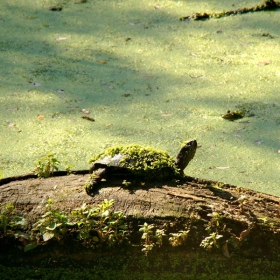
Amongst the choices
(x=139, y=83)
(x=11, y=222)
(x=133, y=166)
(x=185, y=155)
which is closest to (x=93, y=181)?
(x=133, y=166)

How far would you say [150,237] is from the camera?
1.84m

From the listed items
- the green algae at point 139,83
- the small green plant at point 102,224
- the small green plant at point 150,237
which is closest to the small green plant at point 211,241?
the small green plant at point 150,237

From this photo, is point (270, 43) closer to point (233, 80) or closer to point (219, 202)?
point (233, 80)

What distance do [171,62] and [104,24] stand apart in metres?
0.75

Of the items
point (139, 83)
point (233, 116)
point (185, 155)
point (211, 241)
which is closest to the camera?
point (211, 241)

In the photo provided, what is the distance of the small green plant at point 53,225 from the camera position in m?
1.87

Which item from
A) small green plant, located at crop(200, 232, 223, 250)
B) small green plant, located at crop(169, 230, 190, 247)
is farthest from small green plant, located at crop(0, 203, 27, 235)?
small green plant, located at crop(200, 232, 223, 250)

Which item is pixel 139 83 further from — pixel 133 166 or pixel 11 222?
pixel 11 222

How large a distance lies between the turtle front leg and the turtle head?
0.34 meters

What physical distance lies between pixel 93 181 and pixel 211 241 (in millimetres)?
491

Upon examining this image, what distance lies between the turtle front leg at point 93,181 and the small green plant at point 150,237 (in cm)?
28

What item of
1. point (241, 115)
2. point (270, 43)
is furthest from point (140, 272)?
point (270, 43)

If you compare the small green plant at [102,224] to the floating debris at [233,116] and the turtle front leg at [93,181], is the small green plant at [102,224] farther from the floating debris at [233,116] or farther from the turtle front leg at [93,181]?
the floating debris at [233,116]

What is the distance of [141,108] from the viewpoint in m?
3.17
